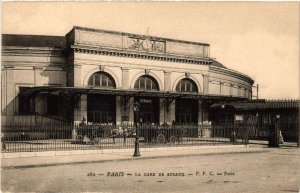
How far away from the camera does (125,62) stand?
2911 cm

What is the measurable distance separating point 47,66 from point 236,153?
15.8 meters

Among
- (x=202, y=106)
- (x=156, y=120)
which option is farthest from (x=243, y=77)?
(x=156, y=120)

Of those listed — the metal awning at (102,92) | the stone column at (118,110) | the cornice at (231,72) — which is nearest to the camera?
the metal awning at (102,92)

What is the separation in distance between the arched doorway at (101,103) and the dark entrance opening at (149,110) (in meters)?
2.41

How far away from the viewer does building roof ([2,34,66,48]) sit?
3071 centimetres

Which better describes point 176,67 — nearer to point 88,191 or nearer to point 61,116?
point 61,116

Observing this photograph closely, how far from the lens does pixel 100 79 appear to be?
28547 mm

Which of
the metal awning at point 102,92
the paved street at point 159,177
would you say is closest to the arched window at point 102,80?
the metal awning at point 102,92

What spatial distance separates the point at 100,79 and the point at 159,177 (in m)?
→ 18.1

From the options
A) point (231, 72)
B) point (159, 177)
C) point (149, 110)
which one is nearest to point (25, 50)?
point (149, 110)

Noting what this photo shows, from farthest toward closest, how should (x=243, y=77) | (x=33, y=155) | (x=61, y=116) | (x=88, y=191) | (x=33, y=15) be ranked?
(x=243, y=77), (x=61, y=116), (x=33, y=155), (x=33, y=15), (x=88, y=191)

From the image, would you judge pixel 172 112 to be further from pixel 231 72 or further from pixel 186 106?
pixel 231 72

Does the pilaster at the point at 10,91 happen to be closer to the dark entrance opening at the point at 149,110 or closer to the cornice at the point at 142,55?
the cornice at the point at 142,55

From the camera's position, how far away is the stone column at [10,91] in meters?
27.5
